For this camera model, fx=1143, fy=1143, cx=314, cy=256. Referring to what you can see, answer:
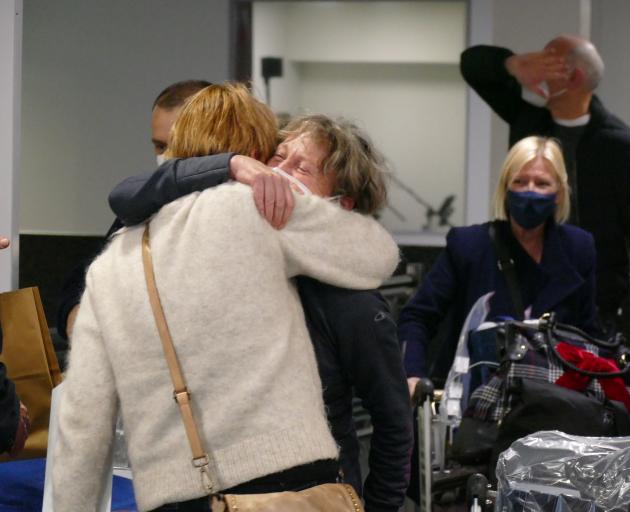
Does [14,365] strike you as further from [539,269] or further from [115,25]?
[115,25]

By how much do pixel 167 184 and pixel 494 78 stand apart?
10.4 feet

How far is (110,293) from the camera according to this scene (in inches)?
70.8

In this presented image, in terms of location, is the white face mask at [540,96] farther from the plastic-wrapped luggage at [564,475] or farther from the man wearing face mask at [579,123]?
the plastic-wrapped luggage at [564,475]

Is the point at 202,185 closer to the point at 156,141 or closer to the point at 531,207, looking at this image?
the point at 156,141

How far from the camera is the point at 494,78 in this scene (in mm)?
4742

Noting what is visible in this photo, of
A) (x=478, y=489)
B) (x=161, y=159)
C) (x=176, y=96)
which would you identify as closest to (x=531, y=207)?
(x=478, y=489)

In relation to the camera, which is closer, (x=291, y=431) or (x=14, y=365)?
(x=291, y=431)

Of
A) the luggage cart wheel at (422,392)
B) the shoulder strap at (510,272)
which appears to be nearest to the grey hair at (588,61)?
the shoulder strap at (510,272)

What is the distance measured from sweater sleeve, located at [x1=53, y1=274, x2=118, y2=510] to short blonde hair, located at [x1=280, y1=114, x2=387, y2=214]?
17.9 inches

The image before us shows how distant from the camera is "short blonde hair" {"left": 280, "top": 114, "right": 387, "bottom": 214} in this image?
6.38 ft

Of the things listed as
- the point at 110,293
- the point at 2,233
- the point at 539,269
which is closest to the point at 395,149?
the point at 539,269

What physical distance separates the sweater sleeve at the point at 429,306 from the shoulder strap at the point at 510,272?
15 cm

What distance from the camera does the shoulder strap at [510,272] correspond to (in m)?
3.57

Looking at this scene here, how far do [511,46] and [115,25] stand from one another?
1.72 m
